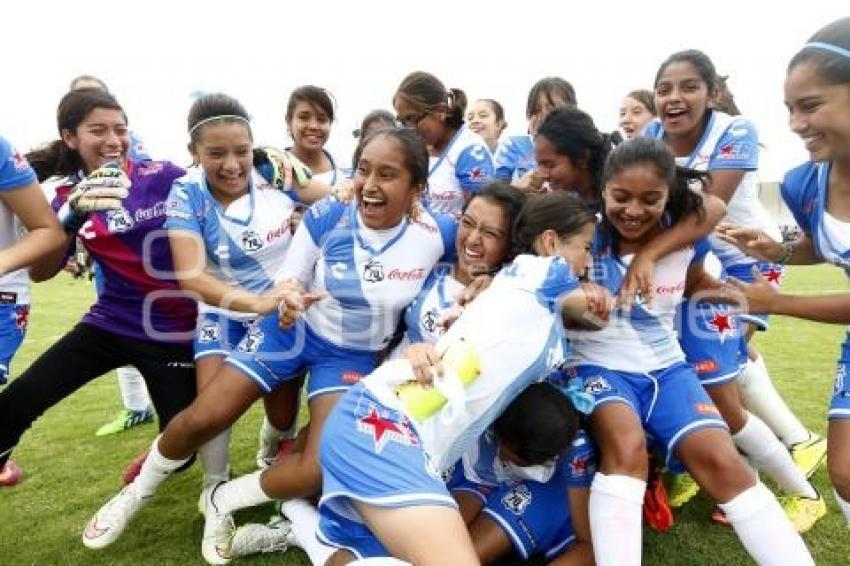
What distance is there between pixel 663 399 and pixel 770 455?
37.1 inches

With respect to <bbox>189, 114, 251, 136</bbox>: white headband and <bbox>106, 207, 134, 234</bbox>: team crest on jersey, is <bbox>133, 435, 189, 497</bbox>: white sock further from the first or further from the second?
<bbox>189, 114, 251, 136</bbox>: white headband

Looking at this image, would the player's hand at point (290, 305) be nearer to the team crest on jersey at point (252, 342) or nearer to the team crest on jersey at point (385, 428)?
the team crest on jersey at point (252, 342)

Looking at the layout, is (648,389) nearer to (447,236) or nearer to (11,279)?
(447,236)

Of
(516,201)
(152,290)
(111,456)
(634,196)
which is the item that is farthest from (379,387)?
(111,456)

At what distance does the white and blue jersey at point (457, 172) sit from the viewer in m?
4.50

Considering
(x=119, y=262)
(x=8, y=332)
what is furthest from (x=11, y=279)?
(x=119, y=262)

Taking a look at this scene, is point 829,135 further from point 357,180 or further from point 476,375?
point 357,180

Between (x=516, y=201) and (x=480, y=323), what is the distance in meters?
0.79

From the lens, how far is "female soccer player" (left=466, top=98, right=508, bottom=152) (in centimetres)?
667

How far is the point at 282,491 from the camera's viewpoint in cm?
330

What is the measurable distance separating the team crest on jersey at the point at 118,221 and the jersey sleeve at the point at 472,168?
6.62 feet

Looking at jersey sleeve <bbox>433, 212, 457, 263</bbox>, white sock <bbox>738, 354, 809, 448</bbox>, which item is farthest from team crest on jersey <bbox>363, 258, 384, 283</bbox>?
white sock <bbox>738, 354, 809, 448</bbox>

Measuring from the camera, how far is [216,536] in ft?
10.9

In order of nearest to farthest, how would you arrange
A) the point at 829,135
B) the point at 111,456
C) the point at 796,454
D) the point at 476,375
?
1. the point at 476,375
2. the point at 829,135
3. the point at 796,454
4. the point at 111,456
